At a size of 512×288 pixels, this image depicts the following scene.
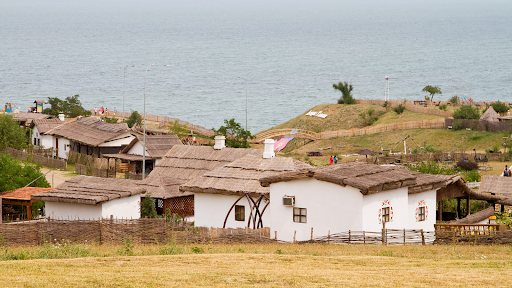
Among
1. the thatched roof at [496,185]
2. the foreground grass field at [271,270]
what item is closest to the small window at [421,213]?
the foreground grass field at [271,270]

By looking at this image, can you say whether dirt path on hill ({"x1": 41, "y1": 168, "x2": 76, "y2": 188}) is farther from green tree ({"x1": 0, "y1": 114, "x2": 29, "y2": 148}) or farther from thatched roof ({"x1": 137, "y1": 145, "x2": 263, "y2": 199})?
thatched roof ({"x1": 137, "y1": 145, "x2": 263, "y2": 199})

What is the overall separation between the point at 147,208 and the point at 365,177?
38.1 feet

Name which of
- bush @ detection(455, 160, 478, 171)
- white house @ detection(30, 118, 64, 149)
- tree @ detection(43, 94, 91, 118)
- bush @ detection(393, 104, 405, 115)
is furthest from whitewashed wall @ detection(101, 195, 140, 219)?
bush @ detection(393, 104, 405, 115)

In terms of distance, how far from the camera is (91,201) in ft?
95.8

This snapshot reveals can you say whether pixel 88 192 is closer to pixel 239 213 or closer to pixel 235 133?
pixel 239 213

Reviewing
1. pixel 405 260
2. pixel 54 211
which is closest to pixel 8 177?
pixel 54 211

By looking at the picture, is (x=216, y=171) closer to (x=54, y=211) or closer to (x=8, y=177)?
(x=54, y=211)

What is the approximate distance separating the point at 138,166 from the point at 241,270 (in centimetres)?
3839

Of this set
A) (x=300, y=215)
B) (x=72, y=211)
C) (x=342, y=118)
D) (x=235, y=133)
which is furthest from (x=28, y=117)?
(x=300, y=215)

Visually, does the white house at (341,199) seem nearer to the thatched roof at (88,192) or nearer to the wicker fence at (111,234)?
the wicker fence at (111,234)

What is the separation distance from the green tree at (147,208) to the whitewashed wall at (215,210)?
206 cm

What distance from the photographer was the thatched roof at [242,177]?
102ft

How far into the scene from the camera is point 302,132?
9531 cm

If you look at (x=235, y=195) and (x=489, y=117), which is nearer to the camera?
(x=235, y=195)
